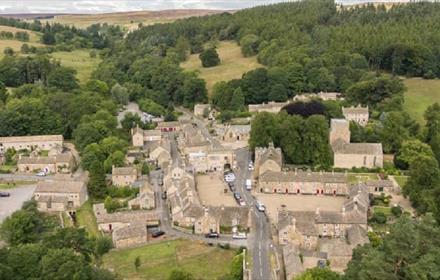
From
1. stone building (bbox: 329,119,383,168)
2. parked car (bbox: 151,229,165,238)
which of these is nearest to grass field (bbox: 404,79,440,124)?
stone building (bbox: 329,119,383,168)

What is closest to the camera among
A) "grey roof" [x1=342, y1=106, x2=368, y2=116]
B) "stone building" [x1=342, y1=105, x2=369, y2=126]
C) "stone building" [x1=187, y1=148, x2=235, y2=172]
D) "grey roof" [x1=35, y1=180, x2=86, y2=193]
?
"grey roof" [x1=35, y1=180, x2=86, y2=193]

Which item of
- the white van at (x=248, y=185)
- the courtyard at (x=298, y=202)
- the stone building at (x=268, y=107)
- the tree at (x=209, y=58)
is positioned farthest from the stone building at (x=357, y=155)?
the tree at (x=209, y=58)

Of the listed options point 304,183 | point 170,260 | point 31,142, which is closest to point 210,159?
point 304,183

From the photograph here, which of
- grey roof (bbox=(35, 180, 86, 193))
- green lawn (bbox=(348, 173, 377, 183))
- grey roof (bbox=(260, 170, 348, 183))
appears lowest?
green lawn (bbox=(348, 173, 377, 183))

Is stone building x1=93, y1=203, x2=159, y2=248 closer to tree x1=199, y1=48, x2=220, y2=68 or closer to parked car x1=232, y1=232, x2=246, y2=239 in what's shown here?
parked car x1=232, y1=232, x2=246, y2=239

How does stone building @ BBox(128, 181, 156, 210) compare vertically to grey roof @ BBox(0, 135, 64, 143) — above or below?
below

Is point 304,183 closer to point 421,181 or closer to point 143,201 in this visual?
point 421,181

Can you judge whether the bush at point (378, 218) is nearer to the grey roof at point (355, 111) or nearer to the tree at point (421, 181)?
the tree at point (421, 181)
